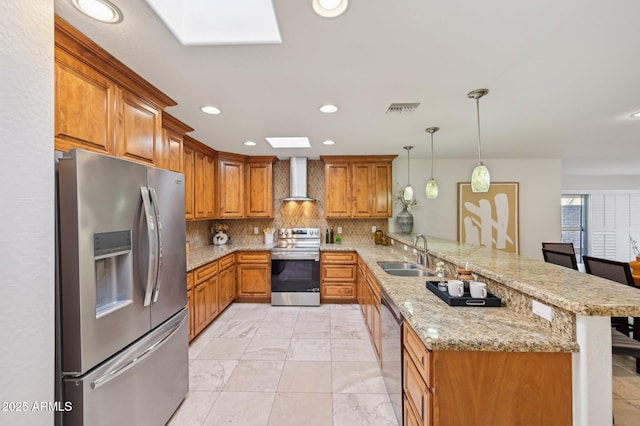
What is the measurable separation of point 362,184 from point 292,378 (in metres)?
3.05

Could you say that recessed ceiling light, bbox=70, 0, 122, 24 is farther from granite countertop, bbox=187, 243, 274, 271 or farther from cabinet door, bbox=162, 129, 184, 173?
granite countertop, bbox=187, 243, 274, 271

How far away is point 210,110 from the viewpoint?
2.40m

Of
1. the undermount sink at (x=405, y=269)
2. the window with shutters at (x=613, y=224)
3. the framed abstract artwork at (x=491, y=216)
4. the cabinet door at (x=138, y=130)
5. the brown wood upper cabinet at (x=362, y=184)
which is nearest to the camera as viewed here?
the cabinet door at (x=138, y=130)

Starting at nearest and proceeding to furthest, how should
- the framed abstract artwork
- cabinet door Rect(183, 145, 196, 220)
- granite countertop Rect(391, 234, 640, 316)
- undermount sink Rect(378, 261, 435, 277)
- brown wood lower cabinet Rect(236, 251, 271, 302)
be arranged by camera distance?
granite countertop Rect(391, 234, 640, 316) < undermount sink Rect(378, 261, 435, 277) < cabinet door Rect(183, 145, 196, 220) < brown wood lower cabinet Rect(236, 251, 271, 302) < the framed abstract artwork

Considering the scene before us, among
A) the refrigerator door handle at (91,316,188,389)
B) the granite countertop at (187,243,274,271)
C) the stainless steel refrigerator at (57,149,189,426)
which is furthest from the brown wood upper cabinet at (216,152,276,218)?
the refrigerator door handle at (91,316,188,389)

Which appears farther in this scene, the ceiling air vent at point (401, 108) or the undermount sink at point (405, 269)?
the undermount sink at point (405, 269)

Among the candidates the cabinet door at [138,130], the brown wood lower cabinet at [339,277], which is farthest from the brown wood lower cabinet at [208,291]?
the brown wood lower cabinet at [339,277]

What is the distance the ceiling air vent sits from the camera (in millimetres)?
2271

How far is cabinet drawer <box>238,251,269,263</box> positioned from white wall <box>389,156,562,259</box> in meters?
2.35

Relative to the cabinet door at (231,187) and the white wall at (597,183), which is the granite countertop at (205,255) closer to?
the cabinet door at (231,187)

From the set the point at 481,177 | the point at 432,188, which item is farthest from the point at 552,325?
the point at 432,188

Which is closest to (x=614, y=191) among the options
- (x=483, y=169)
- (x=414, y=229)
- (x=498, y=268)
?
(x=414, y=229)

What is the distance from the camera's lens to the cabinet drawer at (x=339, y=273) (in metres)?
4.05

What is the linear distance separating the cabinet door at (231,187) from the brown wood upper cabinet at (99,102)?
210cm
